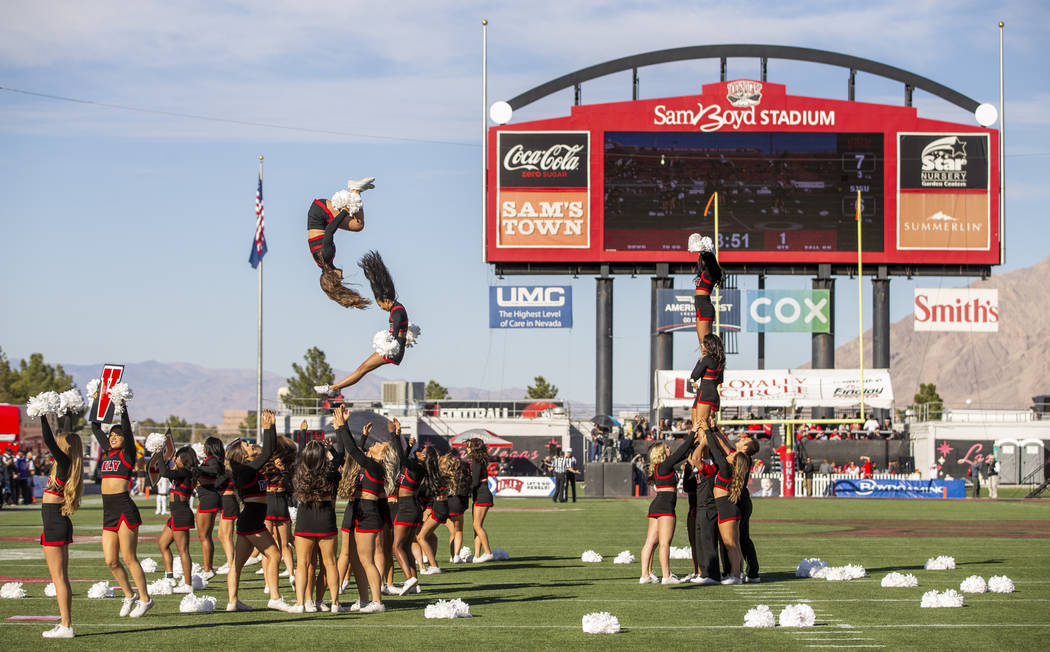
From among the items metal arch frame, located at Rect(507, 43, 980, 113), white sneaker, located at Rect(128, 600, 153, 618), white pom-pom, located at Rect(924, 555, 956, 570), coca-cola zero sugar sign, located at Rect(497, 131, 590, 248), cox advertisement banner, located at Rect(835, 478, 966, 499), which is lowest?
cox advertisement banner, located at Rect(835, 478, 966, 499)

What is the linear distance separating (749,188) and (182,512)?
37.2 m

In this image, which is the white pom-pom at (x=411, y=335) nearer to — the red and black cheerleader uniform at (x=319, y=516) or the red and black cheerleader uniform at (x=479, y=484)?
the red and black cheerleader uniform at (x=319, y=516)

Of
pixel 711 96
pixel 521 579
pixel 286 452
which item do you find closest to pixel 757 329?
pixel 711 96

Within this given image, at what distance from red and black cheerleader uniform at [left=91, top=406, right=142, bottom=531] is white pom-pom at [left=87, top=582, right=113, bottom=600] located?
1.79 m

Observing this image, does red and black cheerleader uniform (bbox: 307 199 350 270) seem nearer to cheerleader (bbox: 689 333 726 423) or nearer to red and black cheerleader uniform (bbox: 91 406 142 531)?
red and black cheerleader uniform (bbox: 91 406 142 531)

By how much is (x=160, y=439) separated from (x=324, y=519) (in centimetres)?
460

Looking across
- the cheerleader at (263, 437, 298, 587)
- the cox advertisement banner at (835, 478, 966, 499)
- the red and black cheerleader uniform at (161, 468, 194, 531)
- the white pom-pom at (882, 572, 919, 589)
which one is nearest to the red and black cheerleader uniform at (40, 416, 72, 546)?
the cheerleader at (263, 437, 298, 587)

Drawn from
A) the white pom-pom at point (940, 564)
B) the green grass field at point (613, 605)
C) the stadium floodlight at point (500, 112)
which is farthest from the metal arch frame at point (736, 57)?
the white pom-pom at point (940, 564)

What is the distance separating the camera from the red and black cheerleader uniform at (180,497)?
15.4 m

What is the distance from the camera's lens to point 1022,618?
1245 cm

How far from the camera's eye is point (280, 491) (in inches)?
574

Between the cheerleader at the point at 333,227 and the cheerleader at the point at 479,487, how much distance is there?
695cm

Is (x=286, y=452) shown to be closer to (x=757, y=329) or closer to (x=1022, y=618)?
(x=1022, y=618)

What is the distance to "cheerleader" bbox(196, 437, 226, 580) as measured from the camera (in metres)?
15.3
